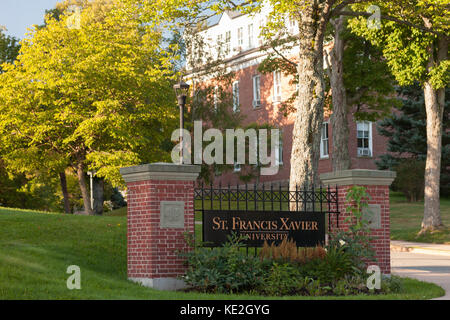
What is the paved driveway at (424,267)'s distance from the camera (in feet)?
52.8

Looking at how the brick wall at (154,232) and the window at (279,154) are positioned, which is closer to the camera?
the brick wall at (154,232)

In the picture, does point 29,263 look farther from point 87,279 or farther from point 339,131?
point 339,131

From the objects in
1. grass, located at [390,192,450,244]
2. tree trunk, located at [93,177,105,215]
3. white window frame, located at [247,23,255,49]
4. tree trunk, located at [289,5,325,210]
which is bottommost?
grass, located at [390,192,450,244]

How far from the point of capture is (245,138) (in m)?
41.7

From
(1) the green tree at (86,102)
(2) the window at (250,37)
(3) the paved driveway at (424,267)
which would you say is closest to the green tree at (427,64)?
(3) the paved driveway at (424,267)

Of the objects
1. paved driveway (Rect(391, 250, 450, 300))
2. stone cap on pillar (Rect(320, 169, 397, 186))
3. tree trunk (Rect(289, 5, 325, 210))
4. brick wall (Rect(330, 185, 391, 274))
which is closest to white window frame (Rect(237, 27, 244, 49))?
paved driveway (Rect(391, 250, 450, 300))

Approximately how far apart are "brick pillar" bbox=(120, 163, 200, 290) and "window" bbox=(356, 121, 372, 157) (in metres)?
31.8

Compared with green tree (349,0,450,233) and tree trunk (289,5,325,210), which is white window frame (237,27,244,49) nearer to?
green tree (349,0,450,233)

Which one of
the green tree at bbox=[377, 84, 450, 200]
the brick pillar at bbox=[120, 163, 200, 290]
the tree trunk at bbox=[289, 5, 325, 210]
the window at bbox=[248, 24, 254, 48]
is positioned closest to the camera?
the brick pillar at bbox=[120, 163, 200, 290]

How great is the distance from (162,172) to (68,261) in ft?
9.41

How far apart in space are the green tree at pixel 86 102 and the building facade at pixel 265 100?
9078 mm

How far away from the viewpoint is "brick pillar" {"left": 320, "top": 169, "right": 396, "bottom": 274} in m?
15.0

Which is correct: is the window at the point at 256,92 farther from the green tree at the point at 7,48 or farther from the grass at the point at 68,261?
the grass at the point at 68,261

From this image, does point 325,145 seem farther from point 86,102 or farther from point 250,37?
point 86,102
